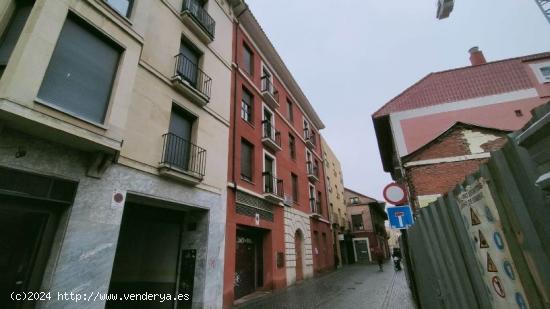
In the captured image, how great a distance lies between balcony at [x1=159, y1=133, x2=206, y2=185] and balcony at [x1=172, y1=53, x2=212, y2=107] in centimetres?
176

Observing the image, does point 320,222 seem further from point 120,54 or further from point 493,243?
point 493,243

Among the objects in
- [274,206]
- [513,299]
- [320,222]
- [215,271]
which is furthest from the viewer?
[320,222]

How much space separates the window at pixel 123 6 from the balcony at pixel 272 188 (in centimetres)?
895

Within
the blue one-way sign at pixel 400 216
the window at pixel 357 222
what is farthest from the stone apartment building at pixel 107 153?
the window at pixel 357 222

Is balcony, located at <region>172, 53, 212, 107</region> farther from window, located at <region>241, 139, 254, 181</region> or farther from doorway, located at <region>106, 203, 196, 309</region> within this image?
doorway, located at <region>106, 203, 196, 309</region>

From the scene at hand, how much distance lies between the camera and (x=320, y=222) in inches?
808

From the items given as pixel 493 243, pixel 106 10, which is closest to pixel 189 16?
pixel 106 10

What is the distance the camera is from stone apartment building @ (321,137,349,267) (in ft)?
80.5

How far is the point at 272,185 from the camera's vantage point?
47.2 feet

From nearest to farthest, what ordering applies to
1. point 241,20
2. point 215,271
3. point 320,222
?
point 215,271 → point 241,20 → point 320,222

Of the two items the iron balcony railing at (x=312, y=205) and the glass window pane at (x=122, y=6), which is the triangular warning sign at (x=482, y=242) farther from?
the iron balcony railing at (x=312, y=205)

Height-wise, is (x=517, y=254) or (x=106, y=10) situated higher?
(x=106, y=10)

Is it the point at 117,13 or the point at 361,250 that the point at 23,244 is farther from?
the point at 361,250

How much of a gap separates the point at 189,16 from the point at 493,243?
458 inches
